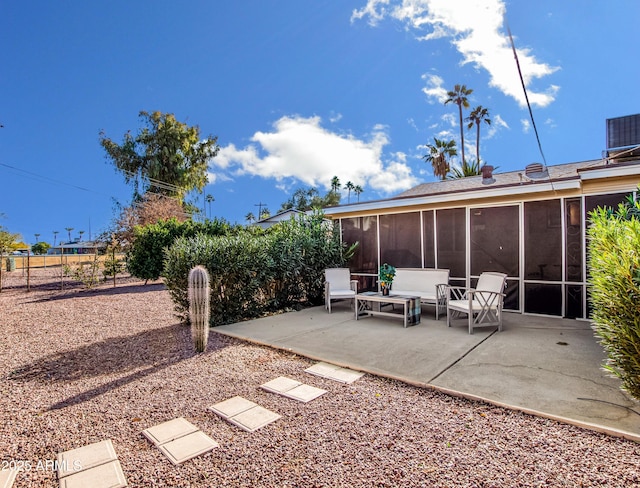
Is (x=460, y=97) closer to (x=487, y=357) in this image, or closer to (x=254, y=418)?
(x=487, y=357)

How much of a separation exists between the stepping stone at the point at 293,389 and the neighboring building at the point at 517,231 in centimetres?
516

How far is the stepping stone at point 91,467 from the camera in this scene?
6.73ft

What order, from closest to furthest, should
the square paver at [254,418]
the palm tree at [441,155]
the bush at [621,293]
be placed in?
1. the bush at [621,293]
2. the square paver at [254,418]
3. the palm tree at [441,155]

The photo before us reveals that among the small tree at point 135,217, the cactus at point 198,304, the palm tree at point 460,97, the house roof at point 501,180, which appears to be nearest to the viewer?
the cactus at point 198,304

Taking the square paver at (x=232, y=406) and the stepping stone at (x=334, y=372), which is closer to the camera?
the square paver at (x=232, y=406)

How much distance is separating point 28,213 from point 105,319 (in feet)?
66.1

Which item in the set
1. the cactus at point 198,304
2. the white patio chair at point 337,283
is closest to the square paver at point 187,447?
the cactus at point 198,304

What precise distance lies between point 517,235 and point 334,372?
513 centimetres

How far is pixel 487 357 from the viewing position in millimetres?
4188

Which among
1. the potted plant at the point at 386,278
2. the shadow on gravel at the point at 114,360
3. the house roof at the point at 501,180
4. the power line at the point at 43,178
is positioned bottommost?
the shadow on gravel at the point at 114,360

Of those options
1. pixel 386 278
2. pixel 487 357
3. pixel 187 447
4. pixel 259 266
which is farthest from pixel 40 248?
pixel 487 357

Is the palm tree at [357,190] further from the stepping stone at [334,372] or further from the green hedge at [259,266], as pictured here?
the stepping stone at [334,372]

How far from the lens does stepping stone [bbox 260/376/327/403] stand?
322 cm

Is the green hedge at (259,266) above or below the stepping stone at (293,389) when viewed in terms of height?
above
